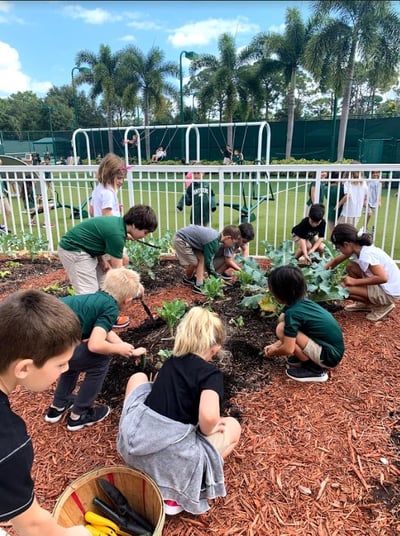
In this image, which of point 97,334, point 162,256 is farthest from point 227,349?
point 162,256

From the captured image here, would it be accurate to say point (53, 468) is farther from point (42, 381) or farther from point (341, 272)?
point (341, 272)

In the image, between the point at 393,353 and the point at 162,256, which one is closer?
the point at 393,353

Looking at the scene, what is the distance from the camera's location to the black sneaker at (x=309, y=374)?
10.2ft

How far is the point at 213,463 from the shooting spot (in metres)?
2.01

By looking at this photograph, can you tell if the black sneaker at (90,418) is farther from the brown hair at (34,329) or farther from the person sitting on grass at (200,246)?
the person sitting on grass at (200,246)

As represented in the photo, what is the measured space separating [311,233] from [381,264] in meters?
1.77

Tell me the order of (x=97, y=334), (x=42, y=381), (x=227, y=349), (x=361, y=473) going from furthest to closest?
(x=227, y=349) < (x=97, y=334) < (x=361, y=473) < (x=42, y=381)

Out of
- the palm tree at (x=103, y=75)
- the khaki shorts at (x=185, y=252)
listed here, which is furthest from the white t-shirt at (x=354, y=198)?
the palm tree at (x=103, y=75)

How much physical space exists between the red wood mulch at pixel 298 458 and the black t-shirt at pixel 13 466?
1044 millimetres

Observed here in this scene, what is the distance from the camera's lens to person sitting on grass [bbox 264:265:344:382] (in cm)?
299

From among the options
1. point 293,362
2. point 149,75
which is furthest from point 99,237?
point 149,75

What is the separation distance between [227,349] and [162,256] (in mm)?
3310

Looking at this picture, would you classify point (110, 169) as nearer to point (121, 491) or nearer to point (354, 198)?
point (121, 491)

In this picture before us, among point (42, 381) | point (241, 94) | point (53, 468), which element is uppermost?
point (241, 94)
